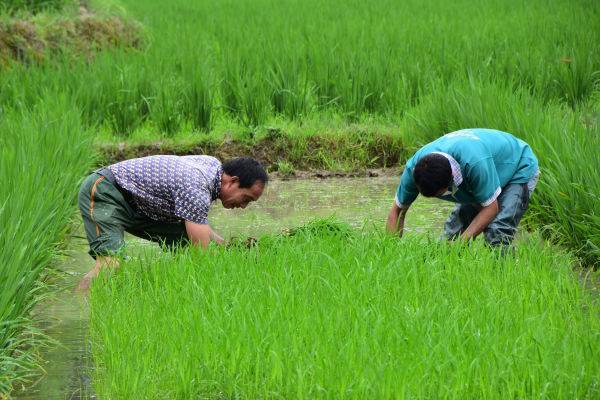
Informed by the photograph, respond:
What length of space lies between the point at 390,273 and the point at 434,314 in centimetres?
48

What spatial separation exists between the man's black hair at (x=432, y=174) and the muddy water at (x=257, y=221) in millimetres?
590

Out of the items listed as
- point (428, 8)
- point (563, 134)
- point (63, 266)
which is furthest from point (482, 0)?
point (63, 266)

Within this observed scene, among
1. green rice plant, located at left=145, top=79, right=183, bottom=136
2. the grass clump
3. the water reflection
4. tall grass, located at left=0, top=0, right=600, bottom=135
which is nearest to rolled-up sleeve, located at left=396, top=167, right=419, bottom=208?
the water reflection

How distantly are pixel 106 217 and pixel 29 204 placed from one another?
1.64 feet

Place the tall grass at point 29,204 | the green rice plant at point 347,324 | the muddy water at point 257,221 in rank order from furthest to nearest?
the muddy water at point 257,221, the tall grass at point 29,204, the green rice plant at point 347,324

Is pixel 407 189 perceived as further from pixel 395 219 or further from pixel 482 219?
pixel 482 219

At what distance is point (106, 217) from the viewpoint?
477cm

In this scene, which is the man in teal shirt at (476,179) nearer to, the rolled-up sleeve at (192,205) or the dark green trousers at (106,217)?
the rolled-up sleeve at (192,205)

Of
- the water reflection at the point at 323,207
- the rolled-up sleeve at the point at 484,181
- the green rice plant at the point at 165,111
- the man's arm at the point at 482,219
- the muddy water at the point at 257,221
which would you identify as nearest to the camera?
the muddy water at the point at 257,221

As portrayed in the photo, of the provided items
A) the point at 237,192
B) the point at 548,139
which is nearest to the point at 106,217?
the point at 237,192

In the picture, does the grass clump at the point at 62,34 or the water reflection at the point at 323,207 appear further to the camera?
the grass clump at the point at 62,34

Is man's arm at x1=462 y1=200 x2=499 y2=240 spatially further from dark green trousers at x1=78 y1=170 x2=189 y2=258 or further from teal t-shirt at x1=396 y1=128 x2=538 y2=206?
dark green trousers at x1=78 y1=170 x2=189 y2=258

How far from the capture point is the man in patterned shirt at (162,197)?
455 centimetres

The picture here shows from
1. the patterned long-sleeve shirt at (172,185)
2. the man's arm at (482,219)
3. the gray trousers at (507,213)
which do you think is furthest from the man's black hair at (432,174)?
the patterned long-sleeve shirt at (172,185)
